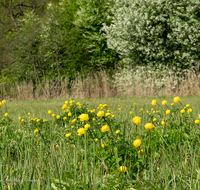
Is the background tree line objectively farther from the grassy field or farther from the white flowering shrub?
the grassy field

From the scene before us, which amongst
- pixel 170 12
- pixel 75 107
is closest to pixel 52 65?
pixel 170 12

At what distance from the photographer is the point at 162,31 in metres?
11.8

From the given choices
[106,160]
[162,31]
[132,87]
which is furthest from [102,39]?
[106,160]

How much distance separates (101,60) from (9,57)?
6.50m

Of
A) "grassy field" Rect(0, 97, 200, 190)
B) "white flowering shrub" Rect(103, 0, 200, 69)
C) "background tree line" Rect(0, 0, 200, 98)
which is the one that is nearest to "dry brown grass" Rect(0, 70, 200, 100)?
"background tree line" Rect(0, 0, 200, 98)

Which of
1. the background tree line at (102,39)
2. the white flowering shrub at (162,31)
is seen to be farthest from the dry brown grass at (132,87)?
the white flowering shrub at (162,31)

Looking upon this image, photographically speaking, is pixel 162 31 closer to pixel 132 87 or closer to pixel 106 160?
pixel 132 87

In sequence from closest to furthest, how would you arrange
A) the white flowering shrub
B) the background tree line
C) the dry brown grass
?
the dry brown grass, the white flowering shrub, the background tree line

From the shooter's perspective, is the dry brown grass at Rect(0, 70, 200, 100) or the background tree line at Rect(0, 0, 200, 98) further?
the background tree line at Rect(0, 0, 200, 98)

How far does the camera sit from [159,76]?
39.8 feet

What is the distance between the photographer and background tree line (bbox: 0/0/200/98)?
37.5ft

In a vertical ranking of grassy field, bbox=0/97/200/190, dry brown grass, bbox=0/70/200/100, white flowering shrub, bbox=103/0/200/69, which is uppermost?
white flowering shrub, bbox=103/0/200/69

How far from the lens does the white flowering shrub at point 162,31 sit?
36.7ft

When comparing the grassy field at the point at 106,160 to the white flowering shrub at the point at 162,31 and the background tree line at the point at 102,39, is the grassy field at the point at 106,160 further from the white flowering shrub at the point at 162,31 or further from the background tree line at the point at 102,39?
the background tree line at the point at 102,39
